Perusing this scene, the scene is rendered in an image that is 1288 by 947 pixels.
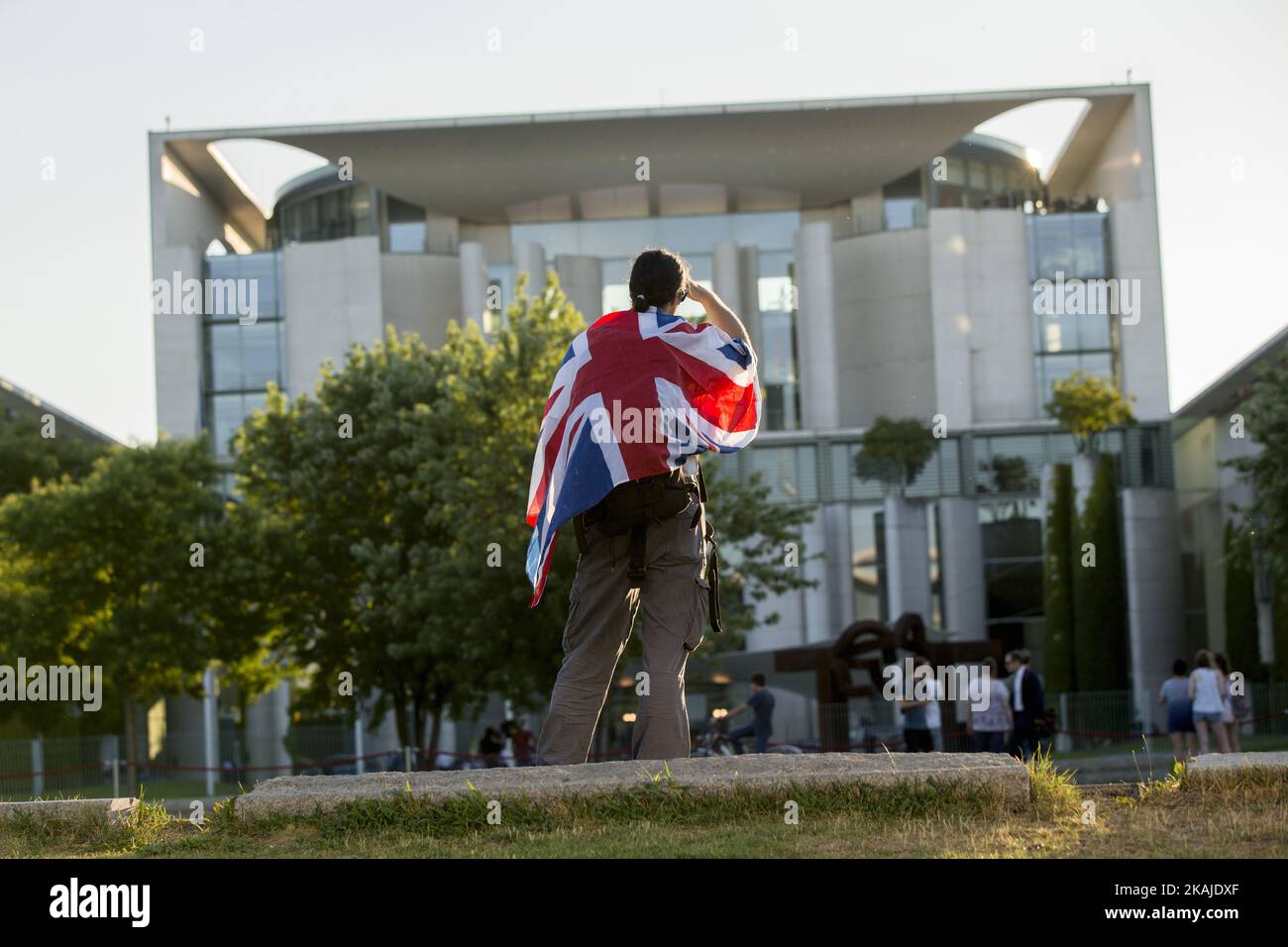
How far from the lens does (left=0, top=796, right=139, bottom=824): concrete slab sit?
590cm

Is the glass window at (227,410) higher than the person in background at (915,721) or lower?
higher

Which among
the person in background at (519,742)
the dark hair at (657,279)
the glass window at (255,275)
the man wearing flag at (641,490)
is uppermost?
the glass window at (255,275)

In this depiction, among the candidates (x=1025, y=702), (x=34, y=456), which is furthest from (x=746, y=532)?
(x=34, y=456)

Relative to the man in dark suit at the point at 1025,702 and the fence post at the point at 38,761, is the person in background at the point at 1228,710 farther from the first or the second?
the fence post at the point at 38,761

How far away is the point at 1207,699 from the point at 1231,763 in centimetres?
1770

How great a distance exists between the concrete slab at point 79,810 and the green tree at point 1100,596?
38806mm

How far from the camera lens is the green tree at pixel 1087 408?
47438 mm

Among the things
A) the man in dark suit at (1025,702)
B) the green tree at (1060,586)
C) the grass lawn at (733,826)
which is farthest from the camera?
the green tree at (1060,586)

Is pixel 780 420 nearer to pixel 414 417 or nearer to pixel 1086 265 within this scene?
pixel 1086 265

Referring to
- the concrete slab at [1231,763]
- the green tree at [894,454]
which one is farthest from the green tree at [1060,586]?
the concrete slab at [1231,763]

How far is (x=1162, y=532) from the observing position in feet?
160

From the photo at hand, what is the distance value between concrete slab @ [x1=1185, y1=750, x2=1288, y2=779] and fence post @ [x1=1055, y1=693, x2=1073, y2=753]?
32.3m

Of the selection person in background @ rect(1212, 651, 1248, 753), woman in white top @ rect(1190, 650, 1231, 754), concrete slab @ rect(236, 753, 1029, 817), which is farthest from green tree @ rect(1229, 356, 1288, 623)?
concrete slab @ rect(236, 753, 1029, 817)
